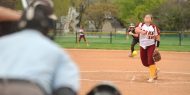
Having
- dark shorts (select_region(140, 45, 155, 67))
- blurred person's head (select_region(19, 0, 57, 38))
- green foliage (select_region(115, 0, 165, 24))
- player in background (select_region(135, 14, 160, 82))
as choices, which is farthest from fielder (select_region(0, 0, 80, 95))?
green foliage (select_region(115, 0, 165, 24))

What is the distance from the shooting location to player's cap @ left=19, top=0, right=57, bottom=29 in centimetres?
246

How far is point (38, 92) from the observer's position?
2.28 m

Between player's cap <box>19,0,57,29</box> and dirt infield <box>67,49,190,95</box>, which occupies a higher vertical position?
player's cap <box>19,0,57,29</box>

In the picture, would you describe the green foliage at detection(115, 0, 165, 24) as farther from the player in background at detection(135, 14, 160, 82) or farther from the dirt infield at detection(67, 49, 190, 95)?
the player in background at detection(135, 14, 160, 82)

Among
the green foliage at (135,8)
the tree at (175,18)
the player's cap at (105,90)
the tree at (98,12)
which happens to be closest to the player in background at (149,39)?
the player's cap at (105,90)

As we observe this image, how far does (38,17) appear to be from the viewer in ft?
8.04

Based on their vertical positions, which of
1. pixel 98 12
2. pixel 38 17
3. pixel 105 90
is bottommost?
pixel 98 12

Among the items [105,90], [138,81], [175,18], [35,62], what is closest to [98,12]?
[175,18]

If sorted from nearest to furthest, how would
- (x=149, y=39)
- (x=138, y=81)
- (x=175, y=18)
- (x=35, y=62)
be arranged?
1. (x=35, y=62)
2. (x=138, y=81)
3. (x=149, y=39)
4. (x=175, y=18)

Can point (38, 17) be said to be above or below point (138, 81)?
above

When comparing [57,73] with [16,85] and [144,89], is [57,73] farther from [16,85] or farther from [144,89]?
[144,89]

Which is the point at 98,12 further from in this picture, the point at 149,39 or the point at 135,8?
the point at 149,39

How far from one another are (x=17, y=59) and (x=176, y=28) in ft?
179

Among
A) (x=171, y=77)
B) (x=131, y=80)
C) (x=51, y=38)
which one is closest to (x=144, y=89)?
(x=131, y=80)
